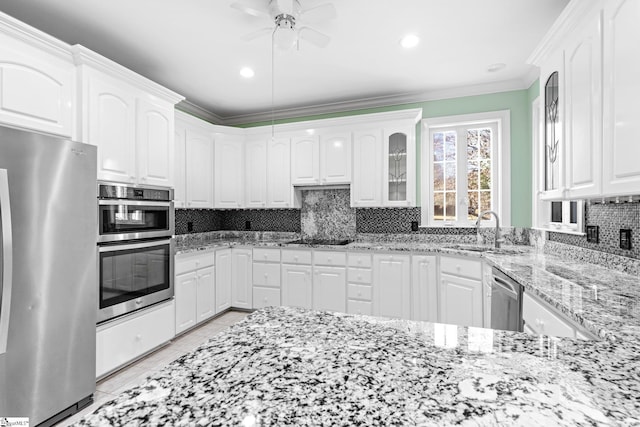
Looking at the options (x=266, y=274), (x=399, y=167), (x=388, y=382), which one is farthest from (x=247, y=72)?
(x=388, y=382)

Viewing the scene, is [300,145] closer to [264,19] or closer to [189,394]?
[264,19]

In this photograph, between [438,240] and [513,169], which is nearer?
[513,169]

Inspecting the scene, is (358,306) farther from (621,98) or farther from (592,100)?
(621,98)

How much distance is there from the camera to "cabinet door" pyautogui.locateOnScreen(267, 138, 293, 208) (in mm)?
4125

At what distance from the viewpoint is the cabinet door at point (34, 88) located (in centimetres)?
184

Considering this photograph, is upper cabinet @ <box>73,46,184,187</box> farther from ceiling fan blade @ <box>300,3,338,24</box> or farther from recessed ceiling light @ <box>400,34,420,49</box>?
recessed ceiling light @ <box>400,34,420,49</box>

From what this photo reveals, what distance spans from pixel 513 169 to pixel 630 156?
7.65 ft

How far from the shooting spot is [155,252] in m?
2.78

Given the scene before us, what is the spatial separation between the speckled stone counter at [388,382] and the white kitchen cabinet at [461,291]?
83.8 inches

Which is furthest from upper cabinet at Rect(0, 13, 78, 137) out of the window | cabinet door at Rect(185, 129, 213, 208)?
the window

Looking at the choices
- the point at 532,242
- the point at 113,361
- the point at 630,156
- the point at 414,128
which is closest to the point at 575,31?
the point at 630,156

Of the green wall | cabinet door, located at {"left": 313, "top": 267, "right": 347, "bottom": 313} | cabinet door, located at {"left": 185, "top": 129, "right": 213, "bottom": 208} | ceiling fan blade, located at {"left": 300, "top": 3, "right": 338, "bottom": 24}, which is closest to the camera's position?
ceiling fan blade, located at {"left": 300, "top": 3, "right": 338, "bottom": 24}

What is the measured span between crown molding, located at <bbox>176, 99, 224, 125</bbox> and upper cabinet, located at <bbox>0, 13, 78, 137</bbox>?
1814mm

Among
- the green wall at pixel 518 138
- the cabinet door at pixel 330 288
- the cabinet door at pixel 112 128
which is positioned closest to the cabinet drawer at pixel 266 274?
the cabinet door at pixel 330 288
